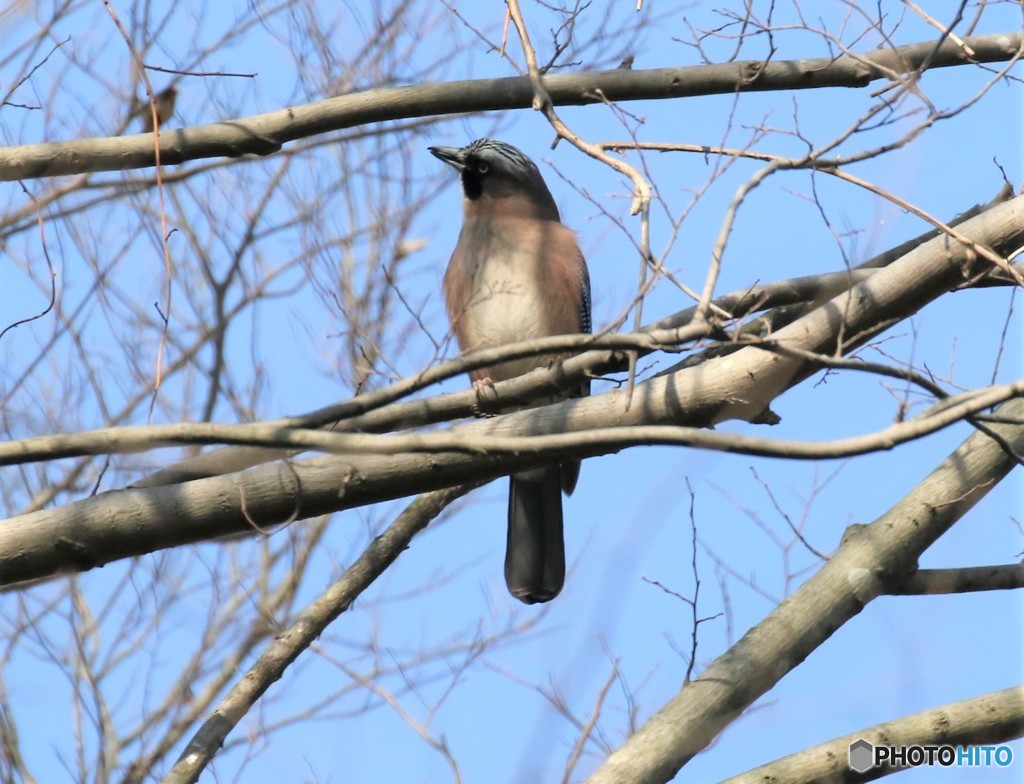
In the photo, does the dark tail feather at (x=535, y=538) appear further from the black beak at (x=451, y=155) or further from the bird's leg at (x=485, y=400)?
the black beak at (x=451, y=155)

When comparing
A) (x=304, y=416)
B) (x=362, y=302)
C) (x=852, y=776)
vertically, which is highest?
(x=362, y=302)

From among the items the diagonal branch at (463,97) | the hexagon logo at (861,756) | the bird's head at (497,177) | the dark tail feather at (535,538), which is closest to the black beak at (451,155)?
the bird's head at (497,177)

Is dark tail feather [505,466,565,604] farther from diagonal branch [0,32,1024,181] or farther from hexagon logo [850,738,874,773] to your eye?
hexagon logo [850,738,874,773]

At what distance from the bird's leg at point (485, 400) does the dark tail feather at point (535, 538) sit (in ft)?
4.61

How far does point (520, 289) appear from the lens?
6.16m

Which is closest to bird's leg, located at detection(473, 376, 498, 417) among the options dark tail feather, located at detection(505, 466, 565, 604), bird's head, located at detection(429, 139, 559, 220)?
dark tail feather, located at detection(505, 466, 565, 604)

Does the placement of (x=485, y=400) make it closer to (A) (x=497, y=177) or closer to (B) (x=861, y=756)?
(B) (x=861, y=756)

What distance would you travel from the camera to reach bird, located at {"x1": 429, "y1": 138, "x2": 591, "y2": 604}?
580 centimetres

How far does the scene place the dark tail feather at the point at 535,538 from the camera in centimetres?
571

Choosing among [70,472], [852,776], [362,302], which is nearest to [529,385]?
[852,776]

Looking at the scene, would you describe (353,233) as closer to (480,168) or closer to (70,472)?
(480,168)

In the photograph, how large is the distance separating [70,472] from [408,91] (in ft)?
8.89

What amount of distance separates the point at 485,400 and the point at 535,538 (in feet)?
5.85

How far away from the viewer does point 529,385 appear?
438 centimetres
